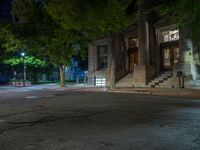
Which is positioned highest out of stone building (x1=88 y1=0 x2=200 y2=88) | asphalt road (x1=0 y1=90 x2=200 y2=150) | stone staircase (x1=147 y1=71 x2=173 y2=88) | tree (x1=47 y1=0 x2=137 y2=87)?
tree (x1=47 y1=0 x2=137 y2=87)

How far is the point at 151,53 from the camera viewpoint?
32562 millimetres

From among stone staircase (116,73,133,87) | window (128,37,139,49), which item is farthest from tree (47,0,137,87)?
window (128,37,139,49)

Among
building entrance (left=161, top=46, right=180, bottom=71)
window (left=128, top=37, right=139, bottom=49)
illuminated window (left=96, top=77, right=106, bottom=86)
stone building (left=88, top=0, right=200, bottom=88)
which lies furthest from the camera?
illuminated window (left=96, top=77, right=106, bottom=86)

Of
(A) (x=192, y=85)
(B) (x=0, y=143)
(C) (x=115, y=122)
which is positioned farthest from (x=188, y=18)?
(B) (x=0, y=143)

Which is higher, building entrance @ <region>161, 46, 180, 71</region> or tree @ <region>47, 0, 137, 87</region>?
tree @ <region>47, 0, 137, 87</region>

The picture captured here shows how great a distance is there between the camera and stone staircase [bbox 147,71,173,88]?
92.3ft

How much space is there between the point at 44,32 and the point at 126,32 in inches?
376

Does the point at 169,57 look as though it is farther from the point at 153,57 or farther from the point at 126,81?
the point at 126,81

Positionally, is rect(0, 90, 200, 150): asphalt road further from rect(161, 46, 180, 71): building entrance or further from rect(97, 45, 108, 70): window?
rect(97, 45, 108, 70): window

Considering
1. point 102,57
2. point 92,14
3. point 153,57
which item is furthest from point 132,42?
point 92,14

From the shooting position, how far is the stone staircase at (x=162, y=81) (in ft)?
92.3

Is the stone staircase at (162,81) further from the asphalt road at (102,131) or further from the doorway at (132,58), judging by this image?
the asphalt road at (102,131)

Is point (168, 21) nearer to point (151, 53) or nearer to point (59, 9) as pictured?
point (151, 53)

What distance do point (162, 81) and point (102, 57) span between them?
44.4ft
